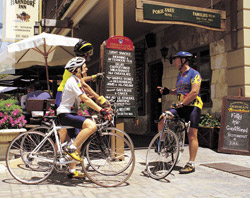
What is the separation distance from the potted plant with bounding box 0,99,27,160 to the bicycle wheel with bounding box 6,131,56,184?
3.41 ft

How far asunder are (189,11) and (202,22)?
15.4 inches

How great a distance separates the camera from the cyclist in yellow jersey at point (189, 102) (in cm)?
464

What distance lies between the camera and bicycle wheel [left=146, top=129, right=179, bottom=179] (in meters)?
4.33

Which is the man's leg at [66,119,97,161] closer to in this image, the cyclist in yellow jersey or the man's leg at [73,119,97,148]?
the man's leg at [73,119,97,148]

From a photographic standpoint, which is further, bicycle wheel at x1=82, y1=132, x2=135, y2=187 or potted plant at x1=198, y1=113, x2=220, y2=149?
potted plant at x1=198, y1=113, x2=220, y2=149

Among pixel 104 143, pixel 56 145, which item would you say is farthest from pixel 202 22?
pixel 56 145

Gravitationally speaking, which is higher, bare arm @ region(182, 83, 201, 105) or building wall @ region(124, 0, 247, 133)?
building wall @ region(124, 0, 247, 133)

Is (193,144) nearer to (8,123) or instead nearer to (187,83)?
(187,83)

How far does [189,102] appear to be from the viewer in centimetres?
465

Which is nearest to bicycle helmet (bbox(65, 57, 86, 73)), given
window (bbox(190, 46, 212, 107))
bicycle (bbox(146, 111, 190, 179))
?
bicycle (bbox(146, 111, 190, 179))

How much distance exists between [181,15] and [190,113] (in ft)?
7.95

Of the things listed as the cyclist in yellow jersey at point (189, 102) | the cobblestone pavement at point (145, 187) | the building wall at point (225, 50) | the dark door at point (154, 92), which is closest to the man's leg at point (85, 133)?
the cobblestone pavement at point (145, 187)

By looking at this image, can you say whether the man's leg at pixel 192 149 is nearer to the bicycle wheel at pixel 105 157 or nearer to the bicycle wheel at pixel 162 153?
the bicycle wheel at pixel 162 153

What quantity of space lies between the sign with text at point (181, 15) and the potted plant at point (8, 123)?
2.93 meters
